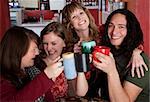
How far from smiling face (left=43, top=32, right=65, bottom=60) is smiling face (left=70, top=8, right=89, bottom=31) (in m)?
0.34

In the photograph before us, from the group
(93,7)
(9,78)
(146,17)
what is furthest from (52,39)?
(93,7)

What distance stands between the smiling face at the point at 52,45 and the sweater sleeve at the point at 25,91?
1.77 ft

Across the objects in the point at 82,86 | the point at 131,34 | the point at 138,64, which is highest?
the point at 131,34

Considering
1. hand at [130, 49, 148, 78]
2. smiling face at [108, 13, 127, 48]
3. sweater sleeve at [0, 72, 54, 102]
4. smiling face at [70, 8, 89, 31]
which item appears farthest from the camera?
smiling face at [70, 8, 89, 31]

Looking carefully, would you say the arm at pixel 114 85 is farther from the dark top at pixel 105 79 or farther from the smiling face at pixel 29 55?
the smiling face at pixel 29 55

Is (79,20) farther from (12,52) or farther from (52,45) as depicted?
(12,52)

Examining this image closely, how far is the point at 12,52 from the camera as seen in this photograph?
1129 millimetres

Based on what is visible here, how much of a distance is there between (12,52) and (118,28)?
557mm

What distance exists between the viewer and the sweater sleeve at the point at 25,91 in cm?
104

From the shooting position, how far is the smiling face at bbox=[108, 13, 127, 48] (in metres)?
1.36

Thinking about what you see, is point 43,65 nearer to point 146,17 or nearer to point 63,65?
point 63,65

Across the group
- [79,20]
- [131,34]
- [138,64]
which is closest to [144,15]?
[79,20]

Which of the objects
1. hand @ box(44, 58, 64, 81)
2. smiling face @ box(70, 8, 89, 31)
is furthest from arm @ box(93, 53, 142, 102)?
smiling face @ box(70, 8, 89, 31)

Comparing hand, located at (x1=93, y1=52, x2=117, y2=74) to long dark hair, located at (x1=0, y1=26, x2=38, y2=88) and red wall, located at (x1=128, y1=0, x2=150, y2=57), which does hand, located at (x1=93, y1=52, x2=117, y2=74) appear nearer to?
long dark hair, located at (x1=0, y1=26, x2=38, y2=88)
